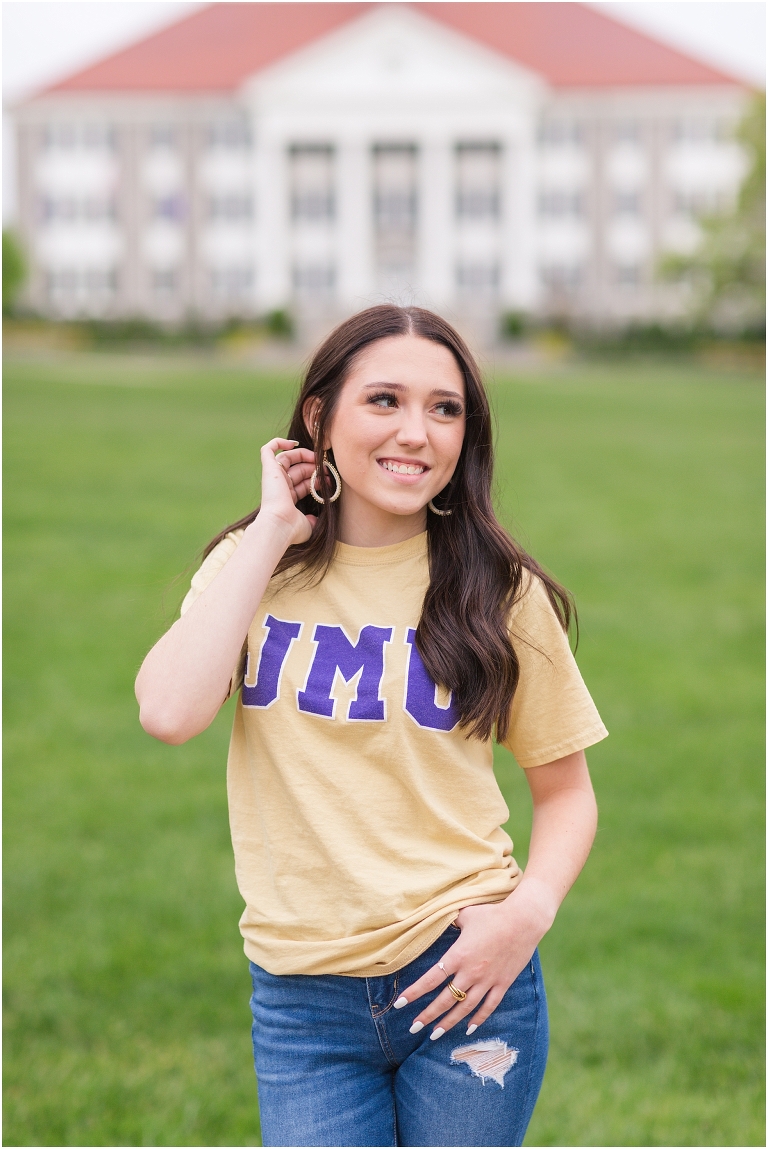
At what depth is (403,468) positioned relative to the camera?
1.93 meters

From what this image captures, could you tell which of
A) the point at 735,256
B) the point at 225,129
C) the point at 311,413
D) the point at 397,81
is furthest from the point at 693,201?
the point at 311,413

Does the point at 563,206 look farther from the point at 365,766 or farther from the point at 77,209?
the point at 365,766

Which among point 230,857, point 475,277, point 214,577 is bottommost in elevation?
point 230,857

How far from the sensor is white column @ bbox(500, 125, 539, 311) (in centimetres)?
5950

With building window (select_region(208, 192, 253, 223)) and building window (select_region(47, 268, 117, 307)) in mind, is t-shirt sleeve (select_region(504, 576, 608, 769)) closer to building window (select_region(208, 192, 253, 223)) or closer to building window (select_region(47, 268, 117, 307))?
building window (select_region(208, 192, 253, 223))

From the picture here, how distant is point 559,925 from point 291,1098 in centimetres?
314

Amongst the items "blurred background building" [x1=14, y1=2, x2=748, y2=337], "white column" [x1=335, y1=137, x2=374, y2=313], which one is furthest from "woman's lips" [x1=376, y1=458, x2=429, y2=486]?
"white column" [x1=335, y1=137, x2=374, y2=313]

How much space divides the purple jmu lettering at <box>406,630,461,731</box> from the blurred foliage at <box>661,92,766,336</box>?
43616 mm

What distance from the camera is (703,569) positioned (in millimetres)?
11578

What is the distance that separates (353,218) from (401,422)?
198 ft

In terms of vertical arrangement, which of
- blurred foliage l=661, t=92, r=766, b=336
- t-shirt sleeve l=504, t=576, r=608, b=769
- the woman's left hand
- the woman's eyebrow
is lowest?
the woman's left hand

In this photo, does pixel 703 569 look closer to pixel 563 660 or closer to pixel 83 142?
pixel 563 660

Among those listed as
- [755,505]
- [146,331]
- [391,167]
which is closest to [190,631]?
[755,505]

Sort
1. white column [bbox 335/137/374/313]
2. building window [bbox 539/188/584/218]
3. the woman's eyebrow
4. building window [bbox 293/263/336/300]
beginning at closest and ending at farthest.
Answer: the woman's eyebrow, white column [bbox 335/137/374/313], building window [bbox 293/263/336/300], building window [bbox 539/188/584/218]
